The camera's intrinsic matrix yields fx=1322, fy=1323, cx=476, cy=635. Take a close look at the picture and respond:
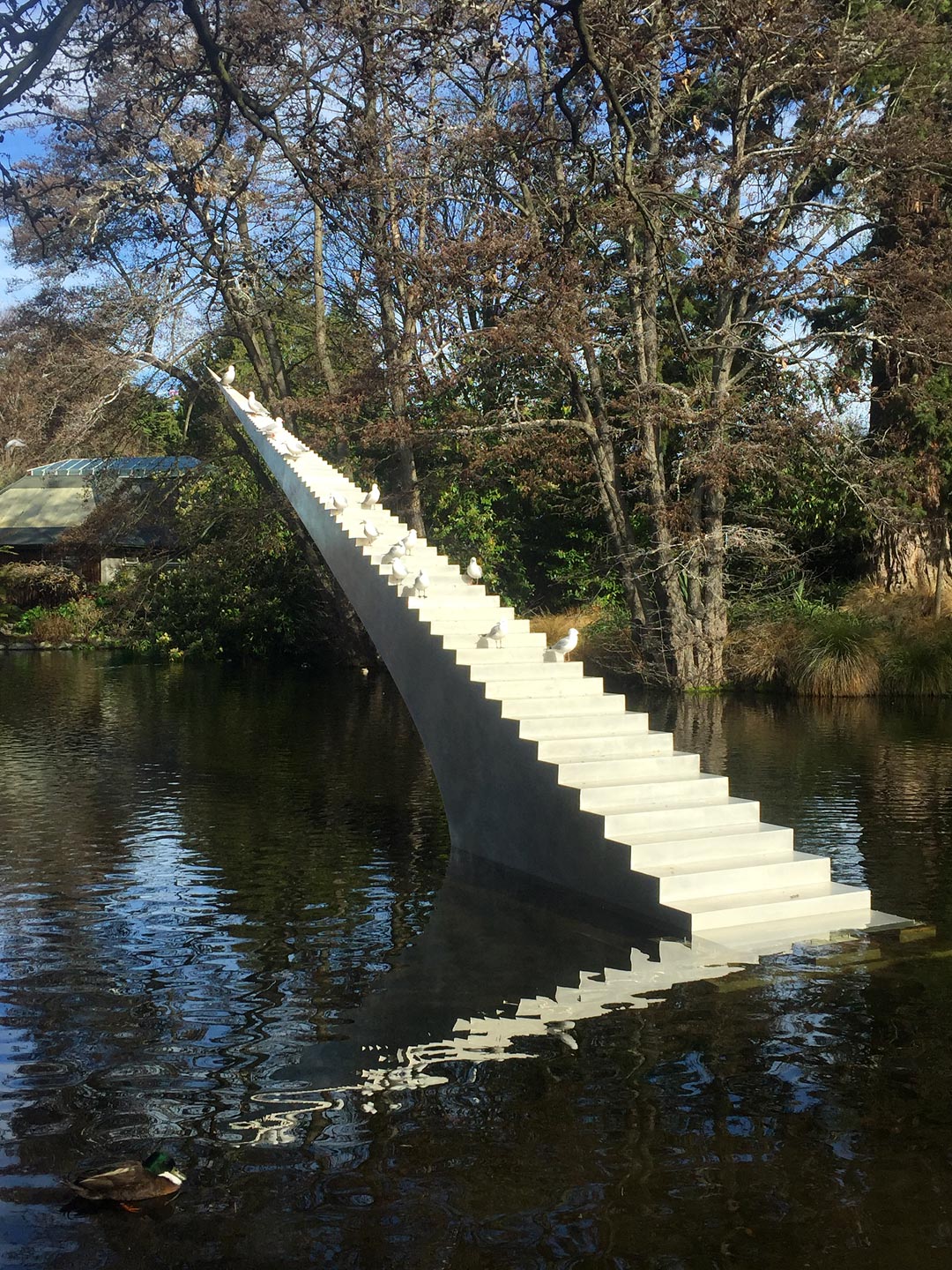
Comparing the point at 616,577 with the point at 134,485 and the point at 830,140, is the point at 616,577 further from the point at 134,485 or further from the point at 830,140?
the point at 134,485

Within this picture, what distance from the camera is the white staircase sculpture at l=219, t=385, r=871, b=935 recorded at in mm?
7262

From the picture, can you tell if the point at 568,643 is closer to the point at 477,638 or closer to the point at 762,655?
the point at 477,638

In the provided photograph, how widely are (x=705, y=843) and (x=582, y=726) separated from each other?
154cm

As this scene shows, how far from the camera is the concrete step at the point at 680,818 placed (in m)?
7.59

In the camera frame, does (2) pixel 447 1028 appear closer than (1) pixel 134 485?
Yes

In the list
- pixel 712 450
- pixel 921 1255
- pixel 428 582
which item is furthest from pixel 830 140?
pixel 921 1255

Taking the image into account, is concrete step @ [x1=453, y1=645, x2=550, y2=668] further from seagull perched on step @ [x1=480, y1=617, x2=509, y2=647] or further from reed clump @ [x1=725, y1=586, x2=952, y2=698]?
reed clump @ [x1=725, y1=586, x2=952, y2=698]

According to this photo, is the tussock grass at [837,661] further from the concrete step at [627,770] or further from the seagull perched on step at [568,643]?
the concrete step at [627,770]

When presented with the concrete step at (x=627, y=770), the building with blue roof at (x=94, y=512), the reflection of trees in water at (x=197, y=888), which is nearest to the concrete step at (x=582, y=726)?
the concrete step at (x=627, y=770)

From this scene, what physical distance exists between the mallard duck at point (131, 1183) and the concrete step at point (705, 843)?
3668 mm

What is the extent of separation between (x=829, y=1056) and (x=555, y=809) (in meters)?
2.95

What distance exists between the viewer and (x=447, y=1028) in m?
5.74

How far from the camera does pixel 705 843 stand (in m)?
7.52

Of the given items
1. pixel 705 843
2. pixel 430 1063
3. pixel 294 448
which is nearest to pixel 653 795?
pixel 705 843
